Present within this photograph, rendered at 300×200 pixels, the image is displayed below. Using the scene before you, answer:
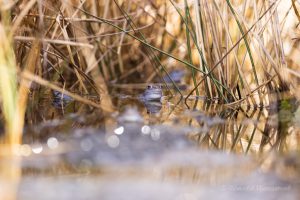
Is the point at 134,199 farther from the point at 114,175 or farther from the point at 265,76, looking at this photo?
the point at 265,76

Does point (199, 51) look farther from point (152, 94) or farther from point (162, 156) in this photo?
point (162, 156)

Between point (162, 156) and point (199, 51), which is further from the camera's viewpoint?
point (199, 51)

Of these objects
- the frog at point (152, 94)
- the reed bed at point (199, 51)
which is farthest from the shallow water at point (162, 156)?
the frog at point (152, 94)

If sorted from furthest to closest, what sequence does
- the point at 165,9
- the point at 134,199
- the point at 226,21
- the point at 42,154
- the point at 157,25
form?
the point at 157,25 < the point at 165,9 < the point at 226,21 < the point at 42,154 < the point at 134,199

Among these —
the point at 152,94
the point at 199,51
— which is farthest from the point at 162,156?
the point at 152,94

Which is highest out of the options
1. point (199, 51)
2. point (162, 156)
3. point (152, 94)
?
point (199, 51)

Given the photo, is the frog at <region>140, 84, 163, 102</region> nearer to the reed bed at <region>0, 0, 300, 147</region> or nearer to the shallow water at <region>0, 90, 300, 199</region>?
the reed bed at <region>0, 0, 300, 147</region>

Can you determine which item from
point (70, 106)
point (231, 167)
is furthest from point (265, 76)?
point (231, 167)

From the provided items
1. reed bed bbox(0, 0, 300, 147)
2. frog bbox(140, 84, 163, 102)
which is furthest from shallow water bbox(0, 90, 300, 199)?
frog bbox(140, 84, 163, 102)
